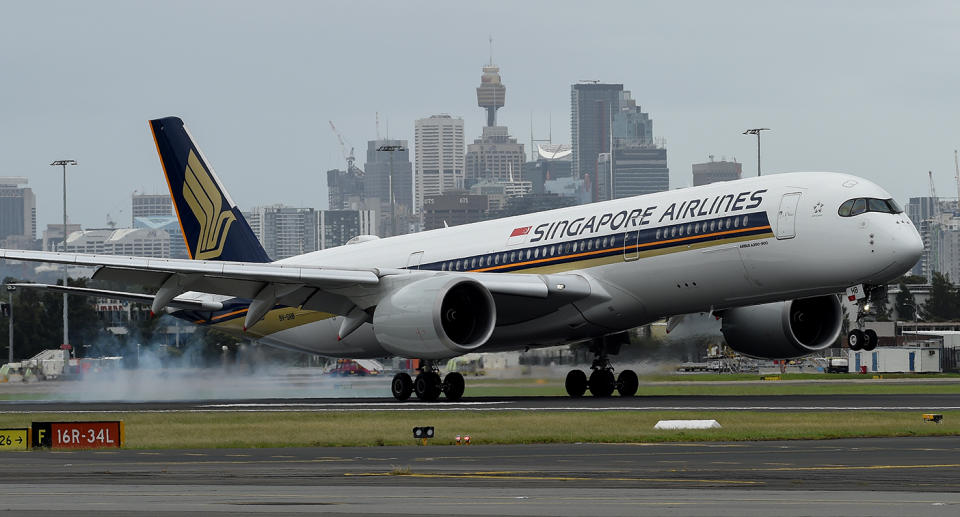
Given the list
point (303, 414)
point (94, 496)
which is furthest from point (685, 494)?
point (303, 414)

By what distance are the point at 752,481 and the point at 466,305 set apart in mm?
23848

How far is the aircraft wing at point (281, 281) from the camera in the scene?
142 feet

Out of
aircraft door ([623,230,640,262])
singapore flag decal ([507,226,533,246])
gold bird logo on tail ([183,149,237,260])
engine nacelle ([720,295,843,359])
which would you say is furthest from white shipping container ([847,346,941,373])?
aircraft door ([623,230,640,262])

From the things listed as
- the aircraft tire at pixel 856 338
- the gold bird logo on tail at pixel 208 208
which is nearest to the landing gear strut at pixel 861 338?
the aircraft tire at pixel 856 338

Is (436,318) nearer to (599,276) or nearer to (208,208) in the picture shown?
(599,276)

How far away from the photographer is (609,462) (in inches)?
928

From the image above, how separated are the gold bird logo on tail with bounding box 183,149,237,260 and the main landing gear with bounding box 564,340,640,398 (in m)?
14.0

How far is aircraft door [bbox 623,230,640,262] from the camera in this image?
1709 inches

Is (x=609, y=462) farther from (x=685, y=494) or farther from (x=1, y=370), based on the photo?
(x=1, y=370)

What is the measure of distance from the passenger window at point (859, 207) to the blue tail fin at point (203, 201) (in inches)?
878

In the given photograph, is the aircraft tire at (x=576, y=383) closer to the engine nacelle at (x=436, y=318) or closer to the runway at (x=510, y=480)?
the engine nacelle at (x=436, y=318)

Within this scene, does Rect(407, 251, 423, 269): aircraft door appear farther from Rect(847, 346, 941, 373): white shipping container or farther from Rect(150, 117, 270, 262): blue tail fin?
Rect(847, 346, 941, 373): white shipping container

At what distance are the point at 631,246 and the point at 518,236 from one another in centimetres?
513

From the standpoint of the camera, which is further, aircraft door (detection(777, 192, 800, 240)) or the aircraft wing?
the aircraft wing
